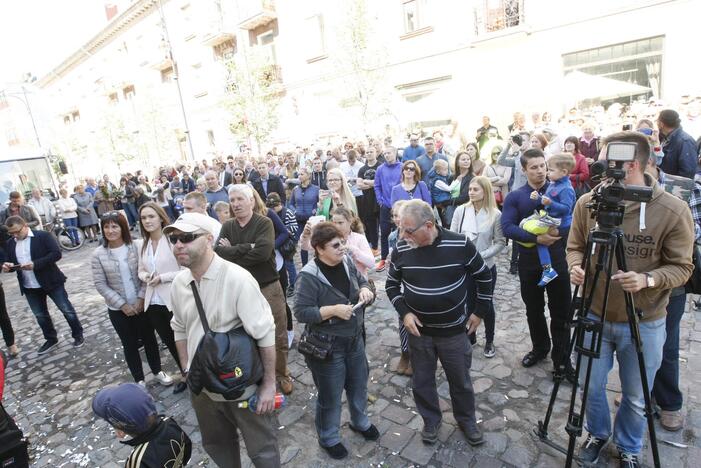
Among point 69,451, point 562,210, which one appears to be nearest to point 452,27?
point 562,210

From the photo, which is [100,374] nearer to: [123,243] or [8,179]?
[123,243]

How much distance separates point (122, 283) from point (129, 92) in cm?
4025

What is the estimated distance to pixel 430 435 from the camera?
3.11m

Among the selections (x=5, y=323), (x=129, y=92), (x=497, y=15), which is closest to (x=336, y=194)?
(x=5, y=323)

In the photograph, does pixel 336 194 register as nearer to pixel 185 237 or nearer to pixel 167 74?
pixel 185 237

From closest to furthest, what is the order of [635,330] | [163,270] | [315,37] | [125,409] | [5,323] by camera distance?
[125,409] < [635,330] < [163,270] < [5,323] < [315,37]

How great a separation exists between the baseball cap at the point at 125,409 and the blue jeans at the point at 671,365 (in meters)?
3.44

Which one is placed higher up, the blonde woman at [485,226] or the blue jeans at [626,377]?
the blonde woman at [485,226]

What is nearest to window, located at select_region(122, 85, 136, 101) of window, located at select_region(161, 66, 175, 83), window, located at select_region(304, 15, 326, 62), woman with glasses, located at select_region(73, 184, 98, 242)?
window, located at select_region(161, 66, 175, 83)

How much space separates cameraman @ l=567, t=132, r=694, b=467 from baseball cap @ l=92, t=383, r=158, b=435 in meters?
2.53

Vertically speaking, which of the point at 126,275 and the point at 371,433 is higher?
the point at 126,275

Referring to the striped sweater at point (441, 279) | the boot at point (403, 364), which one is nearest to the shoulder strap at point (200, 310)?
the striped sweater at point (441, 279)

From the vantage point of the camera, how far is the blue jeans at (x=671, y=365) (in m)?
2.94

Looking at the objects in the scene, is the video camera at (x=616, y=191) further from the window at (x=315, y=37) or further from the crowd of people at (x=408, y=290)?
the window at (x=315, y=37)
